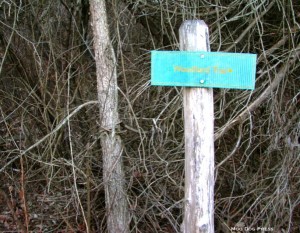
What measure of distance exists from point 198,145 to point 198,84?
0.31 metres

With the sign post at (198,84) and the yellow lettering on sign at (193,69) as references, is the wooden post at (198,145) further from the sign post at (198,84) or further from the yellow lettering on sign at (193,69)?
the yellow lettering on sign at (193,69)

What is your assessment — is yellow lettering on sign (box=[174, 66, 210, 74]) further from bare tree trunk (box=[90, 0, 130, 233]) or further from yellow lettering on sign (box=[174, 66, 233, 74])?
bare tree trunk (box=[90, 0, 130, 233])

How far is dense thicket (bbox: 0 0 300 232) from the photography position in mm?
3357

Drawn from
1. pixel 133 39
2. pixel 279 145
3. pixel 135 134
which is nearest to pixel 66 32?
pixel 133 39

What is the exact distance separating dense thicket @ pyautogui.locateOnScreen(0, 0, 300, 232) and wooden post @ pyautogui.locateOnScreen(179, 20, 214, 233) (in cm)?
85

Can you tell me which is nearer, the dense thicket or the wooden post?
the wooden post

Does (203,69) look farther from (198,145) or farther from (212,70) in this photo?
(198,145)

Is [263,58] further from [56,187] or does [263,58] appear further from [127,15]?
[56,187]

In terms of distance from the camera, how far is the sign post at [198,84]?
2.11 metres

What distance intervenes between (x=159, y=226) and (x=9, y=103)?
2.02m

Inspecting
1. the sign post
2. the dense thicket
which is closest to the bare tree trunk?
the dense thicket

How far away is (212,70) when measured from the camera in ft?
6.93

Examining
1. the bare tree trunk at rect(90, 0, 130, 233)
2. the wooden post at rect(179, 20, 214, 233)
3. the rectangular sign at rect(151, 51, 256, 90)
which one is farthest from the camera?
the bare tree trunk at rect(90, 0, 130, 233)

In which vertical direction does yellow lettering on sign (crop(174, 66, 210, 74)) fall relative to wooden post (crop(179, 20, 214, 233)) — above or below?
above
